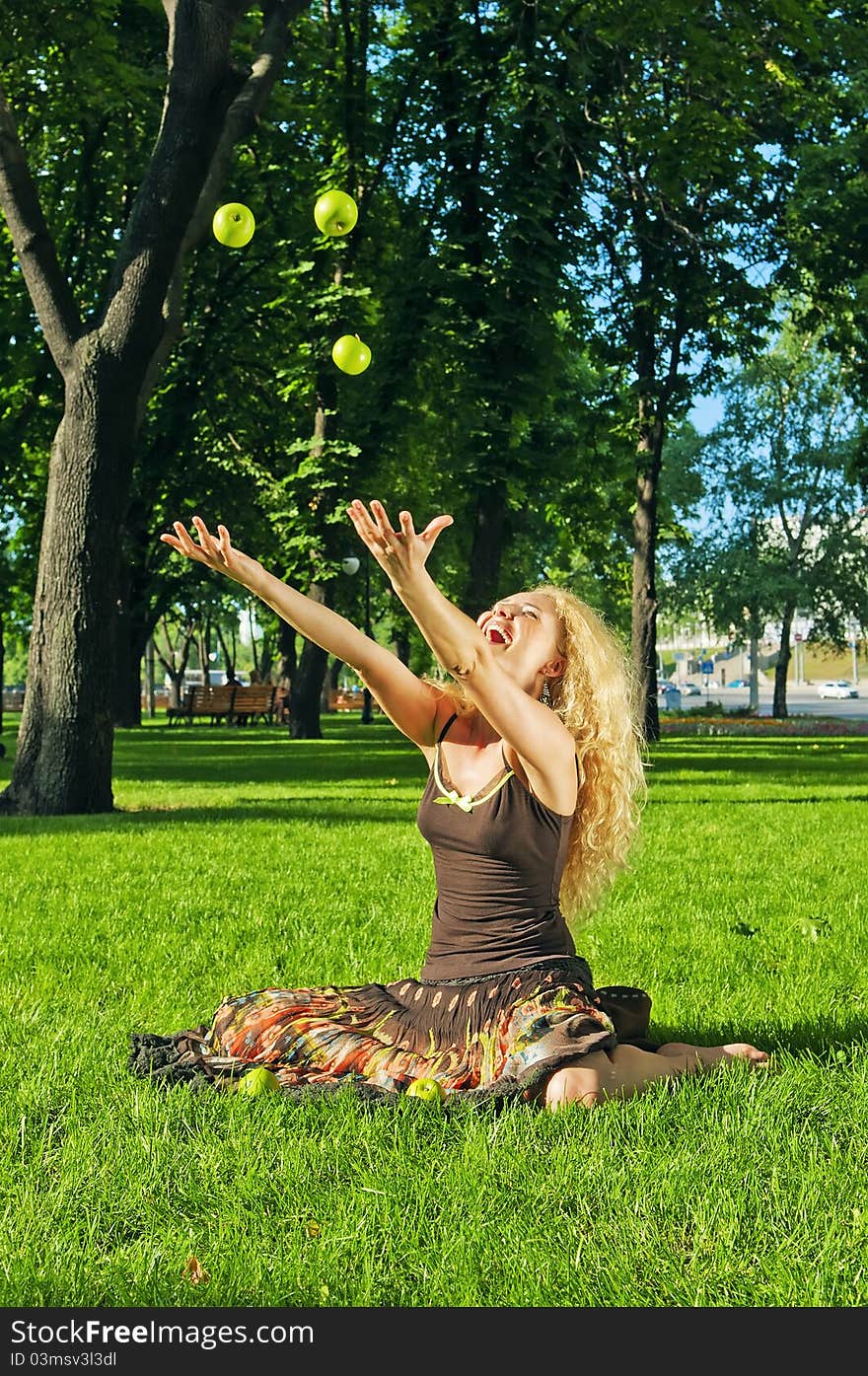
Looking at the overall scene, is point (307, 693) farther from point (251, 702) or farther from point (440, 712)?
point (440, 712)

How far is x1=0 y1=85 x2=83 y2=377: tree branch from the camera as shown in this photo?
44.4 ft

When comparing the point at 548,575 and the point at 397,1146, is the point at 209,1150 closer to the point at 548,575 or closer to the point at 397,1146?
the point at 397,1146

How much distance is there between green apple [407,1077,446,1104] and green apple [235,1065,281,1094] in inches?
17.5

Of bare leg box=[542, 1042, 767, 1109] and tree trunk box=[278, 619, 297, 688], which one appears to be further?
tree trunk box=[278, 619, 297, 688]

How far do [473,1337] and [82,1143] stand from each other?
61.7 inches

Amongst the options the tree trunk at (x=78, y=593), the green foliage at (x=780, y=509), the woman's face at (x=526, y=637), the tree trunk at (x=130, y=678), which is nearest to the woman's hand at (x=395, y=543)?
the woman's face at (x=526, y=637)

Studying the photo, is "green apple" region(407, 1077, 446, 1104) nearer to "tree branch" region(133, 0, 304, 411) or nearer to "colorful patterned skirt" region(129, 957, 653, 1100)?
"colorful patterned skirt" region(129, 957, 653, 1100)

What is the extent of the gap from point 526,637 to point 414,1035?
1354 mm

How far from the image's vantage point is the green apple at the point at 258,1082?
171 inches

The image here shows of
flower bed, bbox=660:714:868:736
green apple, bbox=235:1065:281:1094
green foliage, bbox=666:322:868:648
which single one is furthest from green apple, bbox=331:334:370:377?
green foliage, bbox=666:322:868:648

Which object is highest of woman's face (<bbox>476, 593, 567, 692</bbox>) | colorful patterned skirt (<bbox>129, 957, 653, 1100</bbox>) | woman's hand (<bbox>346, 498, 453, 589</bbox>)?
woman's hand (<bbox>346, 498, 453, 589</bbox>)

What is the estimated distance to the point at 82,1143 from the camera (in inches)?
155

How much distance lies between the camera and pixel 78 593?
1310 cm

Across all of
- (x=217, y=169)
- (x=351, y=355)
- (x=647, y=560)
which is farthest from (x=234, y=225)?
(x=647, y=560)
